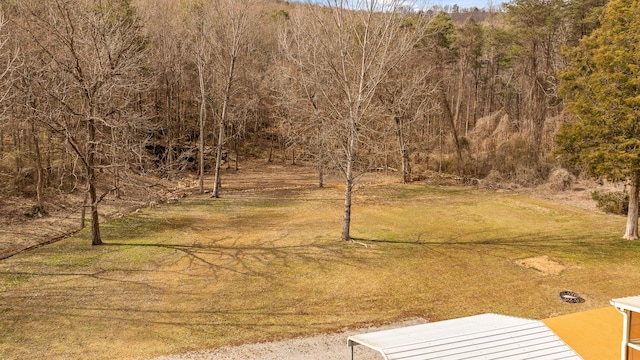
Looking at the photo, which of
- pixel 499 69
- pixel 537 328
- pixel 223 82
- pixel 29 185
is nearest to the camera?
pixel 537 328

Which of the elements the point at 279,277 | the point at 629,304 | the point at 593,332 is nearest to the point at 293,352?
the point at 279,277

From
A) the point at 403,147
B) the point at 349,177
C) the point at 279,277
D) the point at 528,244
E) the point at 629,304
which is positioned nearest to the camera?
the point at 629,304

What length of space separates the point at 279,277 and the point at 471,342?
271 inches

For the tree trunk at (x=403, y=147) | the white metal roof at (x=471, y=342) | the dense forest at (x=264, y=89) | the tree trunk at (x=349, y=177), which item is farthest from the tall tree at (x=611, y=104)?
the tree trunk at (x=403, y=147)

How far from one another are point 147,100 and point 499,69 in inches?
1625

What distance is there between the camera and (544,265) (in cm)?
1306

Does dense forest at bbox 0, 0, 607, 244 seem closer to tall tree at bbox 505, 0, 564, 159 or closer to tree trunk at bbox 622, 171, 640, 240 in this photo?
tall tree at bbox 505, 0, 564, 159

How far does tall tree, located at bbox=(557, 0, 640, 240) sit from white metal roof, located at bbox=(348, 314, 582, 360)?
9991mm

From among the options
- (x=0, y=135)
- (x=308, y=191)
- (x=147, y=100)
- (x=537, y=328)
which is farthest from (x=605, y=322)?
(x=147, y=100)

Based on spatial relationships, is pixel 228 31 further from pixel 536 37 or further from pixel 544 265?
pixel 536 37

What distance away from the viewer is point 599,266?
1293 centimetres

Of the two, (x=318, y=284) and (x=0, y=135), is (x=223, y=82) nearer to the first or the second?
(x=0, y=135)

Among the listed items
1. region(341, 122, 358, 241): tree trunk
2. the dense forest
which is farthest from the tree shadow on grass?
the dense forest

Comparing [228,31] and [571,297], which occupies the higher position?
[228,31]
